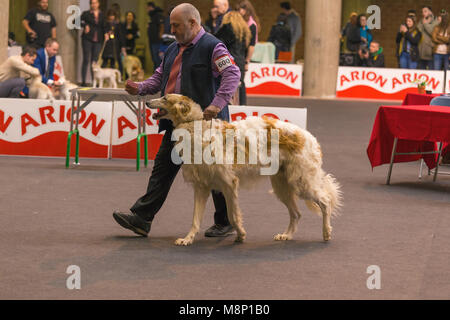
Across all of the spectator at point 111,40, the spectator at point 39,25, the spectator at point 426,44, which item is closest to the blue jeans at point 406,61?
the spectator at point 426,44

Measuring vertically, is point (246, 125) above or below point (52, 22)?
below

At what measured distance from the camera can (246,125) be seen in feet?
19.2

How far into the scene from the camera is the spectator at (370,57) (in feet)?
63.9

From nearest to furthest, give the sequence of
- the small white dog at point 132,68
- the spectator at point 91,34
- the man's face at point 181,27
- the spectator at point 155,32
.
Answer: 1. the man's face at point 181,27
2. the spectator at point 91,34
3. the small white dog at point 132,68
4. the spectator at point 155,32

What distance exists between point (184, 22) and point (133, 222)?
1.44m

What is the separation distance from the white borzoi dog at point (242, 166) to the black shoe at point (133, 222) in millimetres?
309

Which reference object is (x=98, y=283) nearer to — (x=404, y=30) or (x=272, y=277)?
(x=272, y=277)

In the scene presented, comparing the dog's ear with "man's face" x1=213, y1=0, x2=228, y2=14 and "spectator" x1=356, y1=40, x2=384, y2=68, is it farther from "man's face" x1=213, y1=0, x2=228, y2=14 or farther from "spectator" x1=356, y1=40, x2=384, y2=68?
"spectator" x1=356, y1=40, x2=384, y2=68

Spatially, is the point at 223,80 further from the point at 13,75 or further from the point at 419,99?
the point at 13,75

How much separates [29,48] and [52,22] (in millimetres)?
5991

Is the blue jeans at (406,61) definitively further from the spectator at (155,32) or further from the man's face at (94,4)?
the man's face at (94,4)
